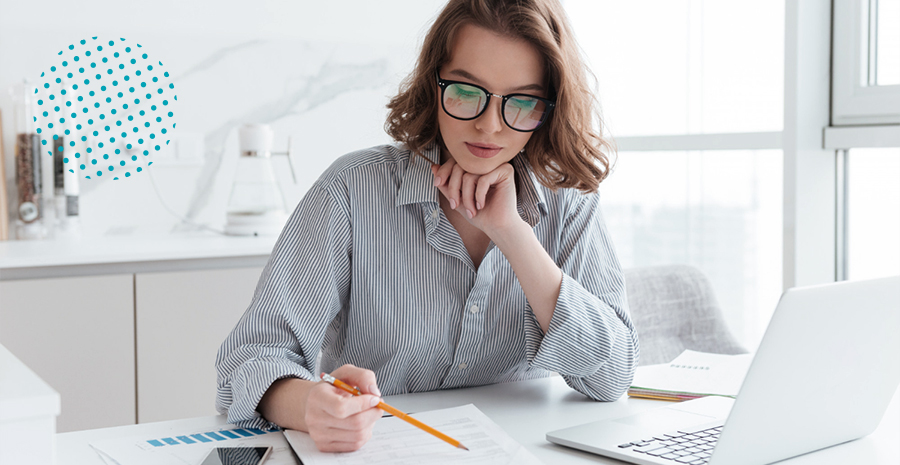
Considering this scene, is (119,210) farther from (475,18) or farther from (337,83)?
(475,18)

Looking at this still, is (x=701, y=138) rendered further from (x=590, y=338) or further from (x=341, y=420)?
(x=341, y=420)

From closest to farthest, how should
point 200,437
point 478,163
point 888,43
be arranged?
1. point 200,437
2. point 478,163
3. point 888,43

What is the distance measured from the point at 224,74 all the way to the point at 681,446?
2.19 meters

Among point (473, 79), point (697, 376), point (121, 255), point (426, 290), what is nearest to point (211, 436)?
point (426, 290)

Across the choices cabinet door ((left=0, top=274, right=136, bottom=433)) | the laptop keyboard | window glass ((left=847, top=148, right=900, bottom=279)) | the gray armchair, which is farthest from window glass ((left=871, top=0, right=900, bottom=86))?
cabinet door ((left=0, top=274, right=136, bottom=433))

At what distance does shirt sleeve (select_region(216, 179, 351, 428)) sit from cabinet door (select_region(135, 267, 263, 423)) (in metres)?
1.03

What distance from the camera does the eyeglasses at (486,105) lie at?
1128mm

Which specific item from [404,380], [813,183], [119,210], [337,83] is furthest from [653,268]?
[119,210]

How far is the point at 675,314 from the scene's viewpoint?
6.41ft

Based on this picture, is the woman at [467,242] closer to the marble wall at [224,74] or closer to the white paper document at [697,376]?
the white paper document at [697,376]

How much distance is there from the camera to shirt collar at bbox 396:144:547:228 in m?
1.23

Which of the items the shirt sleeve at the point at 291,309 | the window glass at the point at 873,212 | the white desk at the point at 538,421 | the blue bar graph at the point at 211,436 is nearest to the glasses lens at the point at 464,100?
the shirt sleeve at the point at 291,309

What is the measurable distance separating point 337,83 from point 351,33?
195mm

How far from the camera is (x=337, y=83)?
9.35ft
